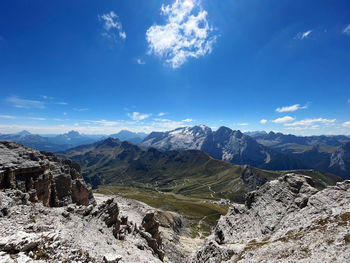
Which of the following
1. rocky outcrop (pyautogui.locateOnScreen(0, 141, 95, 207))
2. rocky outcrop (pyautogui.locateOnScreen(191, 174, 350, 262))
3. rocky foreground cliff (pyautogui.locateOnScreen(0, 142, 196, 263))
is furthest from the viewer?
rocky outcrop (pyautogui.locateOnScreen(0, 141, 95, 207))

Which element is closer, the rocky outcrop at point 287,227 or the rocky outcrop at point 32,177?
the rocky outcrop at point 287,227

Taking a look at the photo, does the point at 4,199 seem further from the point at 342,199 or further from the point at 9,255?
the point at 342,199

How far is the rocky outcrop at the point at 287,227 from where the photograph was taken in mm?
25792

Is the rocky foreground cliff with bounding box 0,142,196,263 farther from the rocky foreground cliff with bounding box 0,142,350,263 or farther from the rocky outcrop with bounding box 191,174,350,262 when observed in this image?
the rocky outcrop with bounding box 191,174,350,262

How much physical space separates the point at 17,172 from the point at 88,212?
70.8 feet

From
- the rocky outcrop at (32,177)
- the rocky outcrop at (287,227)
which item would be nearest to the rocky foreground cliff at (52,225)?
the rocky outcrop at (32,177)

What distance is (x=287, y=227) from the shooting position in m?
38.2

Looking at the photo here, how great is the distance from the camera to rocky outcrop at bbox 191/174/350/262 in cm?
2579

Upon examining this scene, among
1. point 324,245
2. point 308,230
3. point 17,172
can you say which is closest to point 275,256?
point 324,245

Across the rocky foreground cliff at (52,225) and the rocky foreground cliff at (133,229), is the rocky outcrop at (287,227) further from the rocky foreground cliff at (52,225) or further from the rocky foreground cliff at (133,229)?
the rocky foreground cliff at (52,225)

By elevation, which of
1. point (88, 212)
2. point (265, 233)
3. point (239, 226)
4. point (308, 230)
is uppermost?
point (308, 230)

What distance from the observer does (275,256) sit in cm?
2752

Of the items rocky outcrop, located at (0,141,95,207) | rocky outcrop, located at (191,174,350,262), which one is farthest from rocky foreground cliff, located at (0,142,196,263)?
rocky outcrop, located at (191,174,350,262)

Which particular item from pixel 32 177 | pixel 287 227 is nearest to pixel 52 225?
pixel 32 177
